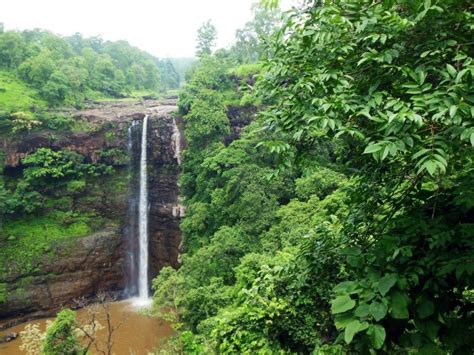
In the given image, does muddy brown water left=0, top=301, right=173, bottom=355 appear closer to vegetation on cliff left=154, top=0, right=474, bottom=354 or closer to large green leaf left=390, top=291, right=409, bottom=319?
vegetation on cliff left=154, top=0, right=474, bottom=354

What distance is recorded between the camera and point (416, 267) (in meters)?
1.93

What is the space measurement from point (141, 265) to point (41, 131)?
9.11 metres

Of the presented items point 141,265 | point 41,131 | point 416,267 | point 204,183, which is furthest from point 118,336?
point 416,267

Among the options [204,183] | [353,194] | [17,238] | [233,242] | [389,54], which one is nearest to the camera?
[389,54]

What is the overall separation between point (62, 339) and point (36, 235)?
944 centimetres

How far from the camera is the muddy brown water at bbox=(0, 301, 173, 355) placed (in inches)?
514

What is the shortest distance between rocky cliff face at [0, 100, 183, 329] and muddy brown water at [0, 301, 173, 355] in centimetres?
143

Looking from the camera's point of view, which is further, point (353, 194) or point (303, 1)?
point (353, 194)

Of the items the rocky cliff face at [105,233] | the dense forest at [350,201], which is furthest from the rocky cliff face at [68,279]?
the dense forest at [350,201]

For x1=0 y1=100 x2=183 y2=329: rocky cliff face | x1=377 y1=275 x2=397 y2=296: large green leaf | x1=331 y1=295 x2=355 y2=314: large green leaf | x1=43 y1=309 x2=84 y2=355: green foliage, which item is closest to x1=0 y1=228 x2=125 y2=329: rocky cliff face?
x1=0 y1=100 x2=183 y2=329: rocky cliff face

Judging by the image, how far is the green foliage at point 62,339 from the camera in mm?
10023

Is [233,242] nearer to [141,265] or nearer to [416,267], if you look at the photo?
[416,267]

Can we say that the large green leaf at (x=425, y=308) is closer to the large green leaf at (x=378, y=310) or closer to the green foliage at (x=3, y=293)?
the large green leaf at (x=378, y=310)

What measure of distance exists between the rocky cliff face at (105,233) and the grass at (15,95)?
238cm
